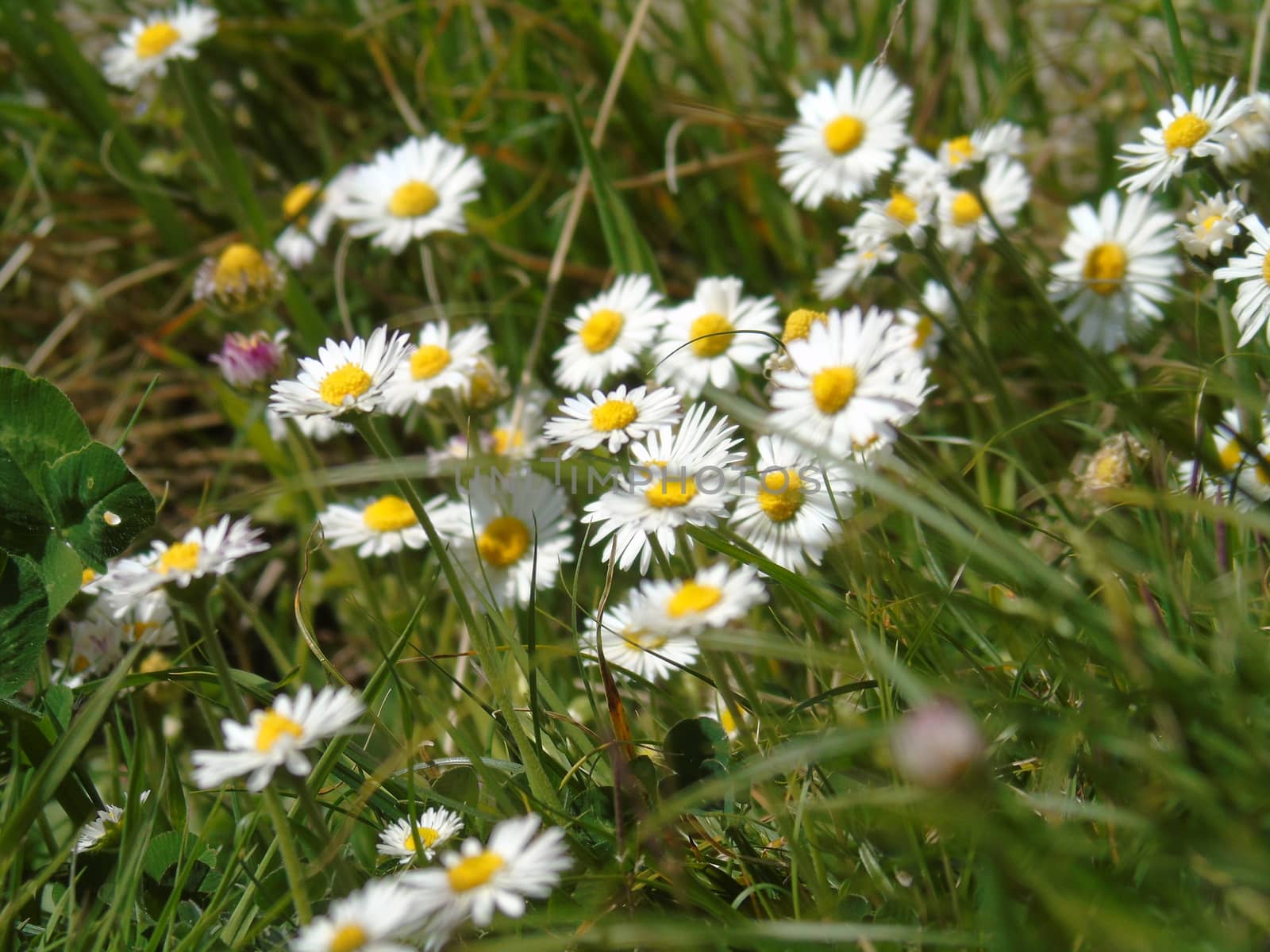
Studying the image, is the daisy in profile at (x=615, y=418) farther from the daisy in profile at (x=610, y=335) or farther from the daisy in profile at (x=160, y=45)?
the daisy in profile at (x=160, y=45)

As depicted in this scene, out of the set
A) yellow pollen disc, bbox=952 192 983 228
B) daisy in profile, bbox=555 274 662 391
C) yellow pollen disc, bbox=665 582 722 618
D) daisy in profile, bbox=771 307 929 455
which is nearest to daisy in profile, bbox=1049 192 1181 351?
yellow pollen disc, bbox=952 192 983 228

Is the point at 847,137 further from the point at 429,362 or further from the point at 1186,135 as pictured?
the point at 429,362

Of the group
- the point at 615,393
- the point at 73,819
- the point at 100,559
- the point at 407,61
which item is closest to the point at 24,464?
the point at 100,559

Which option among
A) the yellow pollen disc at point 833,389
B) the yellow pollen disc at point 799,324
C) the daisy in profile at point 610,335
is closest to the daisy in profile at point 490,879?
the yellow pollen disc at point 833,389

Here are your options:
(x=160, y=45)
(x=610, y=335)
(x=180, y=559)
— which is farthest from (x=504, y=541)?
(x=160, y=45)

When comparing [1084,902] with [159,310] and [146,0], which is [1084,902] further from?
[146,0]

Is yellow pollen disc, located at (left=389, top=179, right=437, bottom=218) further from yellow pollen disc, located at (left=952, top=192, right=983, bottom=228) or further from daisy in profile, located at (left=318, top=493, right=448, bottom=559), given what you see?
yellow pollen disc, located at (left=952, top=192, right=983, bottom=228)
